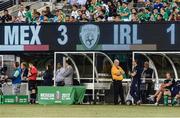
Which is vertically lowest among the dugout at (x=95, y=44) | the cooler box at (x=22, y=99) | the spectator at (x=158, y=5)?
the cooler box at (x=22, y=99)

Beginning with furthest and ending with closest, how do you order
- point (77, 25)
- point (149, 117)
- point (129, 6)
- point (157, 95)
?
point (129, 6), point (77, 25), point (157, 95), point (149, 117)

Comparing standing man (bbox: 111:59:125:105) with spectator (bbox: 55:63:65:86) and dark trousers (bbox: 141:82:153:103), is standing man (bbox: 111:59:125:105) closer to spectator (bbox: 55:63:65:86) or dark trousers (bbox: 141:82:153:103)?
dark trousers (bbox: 141:82:153:103)

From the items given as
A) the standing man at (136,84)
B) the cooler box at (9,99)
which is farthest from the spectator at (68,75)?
the standing man at (136,84)

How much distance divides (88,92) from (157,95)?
3120 mm

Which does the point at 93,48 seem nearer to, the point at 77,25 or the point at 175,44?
the point at 77,25

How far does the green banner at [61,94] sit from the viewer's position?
88.4 ft

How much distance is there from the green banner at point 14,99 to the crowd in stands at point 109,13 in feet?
11.6

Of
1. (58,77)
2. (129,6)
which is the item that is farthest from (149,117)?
(129,6)

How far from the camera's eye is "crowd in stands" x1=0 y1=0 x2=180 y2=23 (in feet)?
92.8

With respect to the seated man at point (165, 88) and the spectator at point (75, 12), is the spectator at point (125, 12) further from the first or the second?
the seated man at point (165, 88)

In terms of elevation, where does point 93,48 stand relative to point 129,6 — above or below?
below

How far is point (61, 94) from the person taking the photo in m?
27.1

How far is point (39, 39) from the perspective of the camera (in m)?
29.2

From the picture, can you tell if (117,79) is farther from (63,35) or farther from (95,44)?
(63,35)
